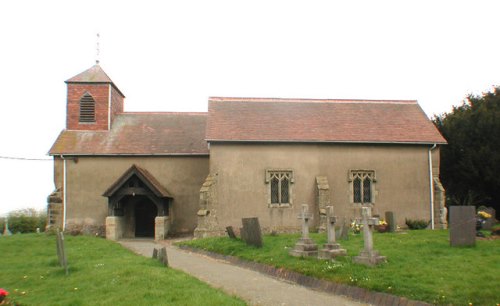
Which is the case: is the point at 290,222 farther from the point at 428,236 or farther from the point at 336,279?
the point at 336,279

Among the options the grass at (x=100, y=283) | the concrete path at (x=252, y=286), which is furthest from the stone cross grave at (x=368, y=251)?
the grass at (x=100, y=283)

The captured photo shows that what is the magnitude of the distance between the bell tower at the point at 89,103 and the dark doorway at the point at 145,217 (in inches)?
215

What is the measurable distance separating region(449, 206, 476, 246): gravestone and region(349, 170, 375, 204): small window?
40.9 ft

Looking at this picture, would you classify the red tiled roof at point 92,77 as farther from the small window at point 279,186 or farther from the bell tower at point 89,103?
the small window at point 279,186

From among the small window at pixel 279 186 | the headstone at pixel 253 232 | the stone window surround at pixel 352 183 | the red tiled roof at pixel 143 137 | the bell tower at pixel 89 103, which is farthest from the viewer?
the bell tower at pixel 89 103

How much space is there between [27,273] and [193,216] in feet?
48.4

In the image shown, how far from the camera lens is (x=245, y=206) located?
2703 cm

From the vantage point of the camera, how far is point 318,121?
29516mm

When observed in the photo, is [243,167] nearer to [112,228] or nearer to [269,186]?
[269,186]

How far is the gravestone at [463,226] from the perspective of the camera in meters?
15.1

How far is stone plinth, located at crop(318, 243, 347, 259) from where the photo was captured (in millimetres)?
14312

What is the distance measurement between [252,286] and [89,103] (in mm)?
23073

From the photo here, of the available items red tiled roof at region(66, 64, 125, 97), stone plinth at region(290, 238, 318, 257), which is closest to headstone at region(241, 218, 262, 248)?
stone plinth at region(290, 238, 318, 257)

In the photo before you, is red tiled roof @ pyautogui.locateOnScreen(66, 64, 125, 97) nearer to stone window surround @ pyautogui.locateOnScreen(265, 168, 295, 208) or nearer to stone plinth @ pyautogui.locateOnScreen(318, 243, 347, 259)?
stone window surround @ pyautogui.locateOnScreen(265, 168, 295, 208)
